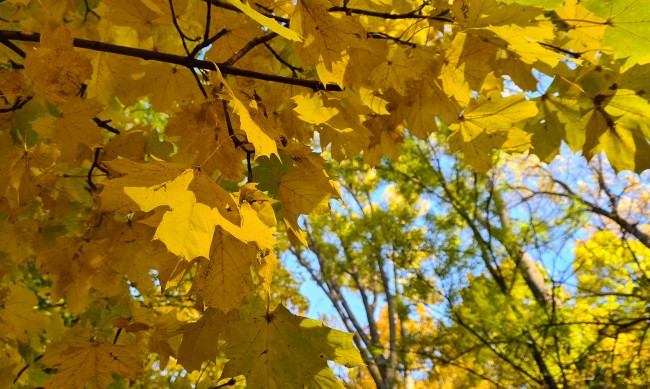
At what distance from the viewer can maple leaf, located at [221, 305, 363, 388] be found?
3.68 feet

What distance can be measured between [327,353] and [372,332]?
495 centimetres

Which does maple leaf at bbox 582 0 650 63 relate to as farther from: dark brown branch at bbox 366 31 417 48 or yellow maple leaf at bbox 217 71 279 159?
yellow maple leaf at bbox 217 71 279 159

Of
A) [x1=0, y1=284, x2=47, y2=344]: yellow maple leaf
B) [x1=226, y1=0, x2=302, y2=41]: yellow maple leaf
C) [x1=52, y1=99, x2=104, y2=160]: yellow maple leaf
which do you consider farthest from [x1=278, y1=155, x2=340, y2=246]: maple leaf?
[x1=0, y1=284, x2=47, y2=344]: yellow maple leaf

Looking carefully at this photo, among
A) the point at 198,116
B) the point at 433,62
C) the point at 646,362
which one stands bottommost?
the point at 198,116

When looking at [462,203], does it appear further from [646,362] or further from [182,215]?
[182,215]

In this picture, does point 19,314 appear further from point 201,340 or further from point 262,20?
point 262,20

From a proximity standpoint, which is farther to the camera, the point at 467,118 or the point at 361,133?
the point at 467,118

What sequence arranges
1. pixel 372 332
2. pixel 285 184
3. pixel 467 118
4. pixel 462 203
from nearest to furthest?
pixel 285 184, pixel 467 118, pixel 462 203, pixel 372 332

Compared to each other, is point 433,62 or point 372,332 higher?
point 372,332

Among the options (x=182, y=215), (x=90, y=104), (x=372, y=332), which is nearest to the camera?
(x=182, y=215)

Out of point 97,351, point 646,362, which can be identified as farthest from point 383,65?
point 646,362

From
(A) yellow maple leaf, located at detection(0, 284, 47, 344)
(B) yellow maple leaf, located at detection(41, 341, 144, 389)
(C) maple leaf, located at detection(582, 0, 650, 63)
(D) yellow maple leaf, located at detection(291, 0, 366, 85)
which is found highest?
(C) maple leaf, located at detection(582, 0, 650, 63)

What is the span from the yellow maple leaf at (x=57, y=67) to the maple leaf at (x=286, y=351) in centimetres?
79

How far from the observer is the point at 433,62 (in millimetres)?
1339
